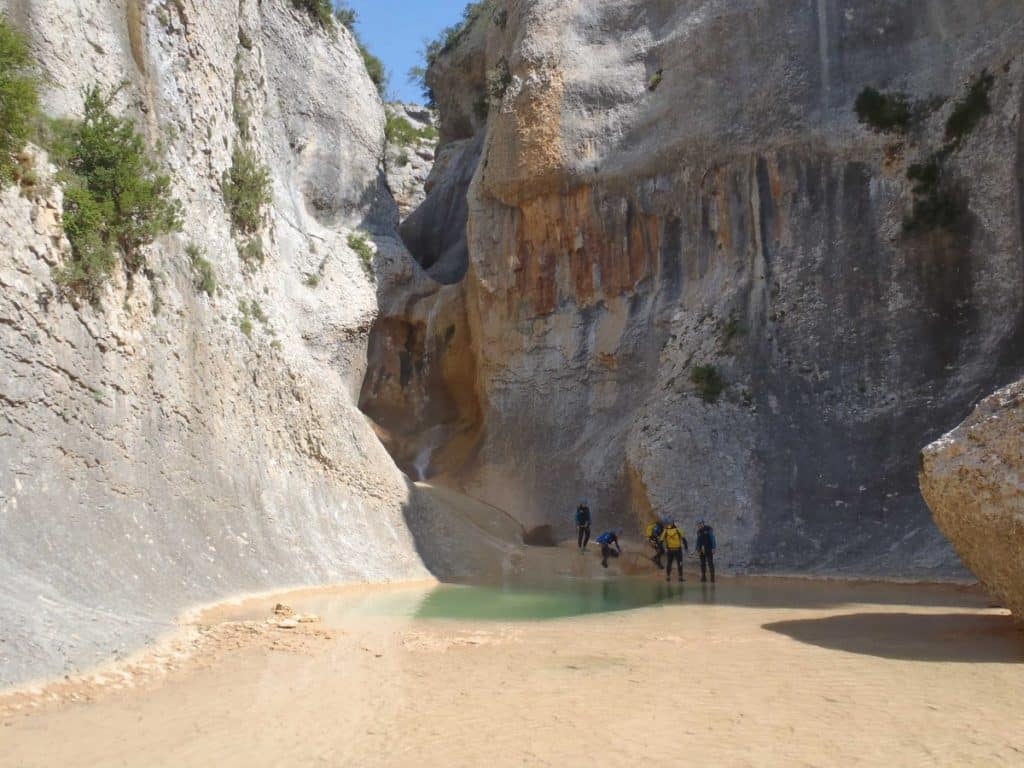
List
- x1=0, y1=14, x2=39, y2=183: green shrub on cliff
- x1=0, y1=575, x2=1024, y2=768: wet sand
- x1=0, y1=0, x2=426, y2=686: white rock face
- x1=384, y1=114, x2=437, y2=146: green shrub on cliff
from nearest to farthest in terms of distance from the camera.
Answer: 1. x1=0, y1=575, x2=1024, y2=768: wet sand
2. x1=0, y1=0, x2=426, y2=686: white rock face
3. x1=0, y1=14, x2=39, y2=183: green shrub on cliff
4. x1=384, y1=114, x2=437, y2=146: green shrub on cliff

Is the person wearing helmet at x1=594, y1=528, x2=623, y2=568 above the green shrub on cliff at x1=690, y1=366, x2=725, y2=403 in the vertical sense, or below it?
below

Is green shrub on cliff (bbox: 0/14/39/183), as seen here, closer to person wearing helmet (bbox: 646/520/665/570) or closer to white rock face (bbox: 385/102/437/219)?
person wearing helmet (bbox: 646/520/665/570)

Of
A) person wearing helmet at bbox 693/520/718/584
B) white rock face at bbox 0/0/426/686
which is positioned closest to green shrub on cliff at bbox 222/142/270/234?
white rock face at bbox 0/0/426/686

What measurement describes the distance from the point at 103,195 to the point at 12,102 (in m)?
2.28

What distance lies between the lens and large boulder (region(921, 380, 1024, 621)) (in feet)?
29.8

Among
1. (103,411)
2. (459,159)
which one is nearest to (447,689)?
(103,411)

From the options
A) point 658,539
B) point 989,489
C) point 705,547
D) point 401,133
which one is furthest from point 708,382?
point 401,133

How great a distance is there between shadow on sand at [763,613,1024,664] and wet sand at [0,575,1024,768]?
4cm

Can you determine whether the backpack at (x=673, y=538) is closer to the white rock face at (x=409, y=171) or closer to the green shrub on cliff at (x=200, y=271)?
the green shrub on cliff at (x=200, y=271)

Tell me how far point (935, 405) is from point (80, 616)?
54.4ft

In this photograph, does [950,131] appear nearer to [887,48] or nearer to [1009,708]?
[887,48]

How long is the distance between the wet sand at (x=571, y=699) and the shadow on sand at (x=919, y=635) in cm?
4

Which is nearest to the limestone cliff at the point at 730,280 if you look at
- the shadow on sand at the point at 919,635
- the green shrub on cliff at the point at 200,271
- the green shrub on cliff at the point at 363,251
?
the green shrub on cliff at the point at 363,251

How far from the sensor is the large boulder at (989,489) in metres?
9.09
